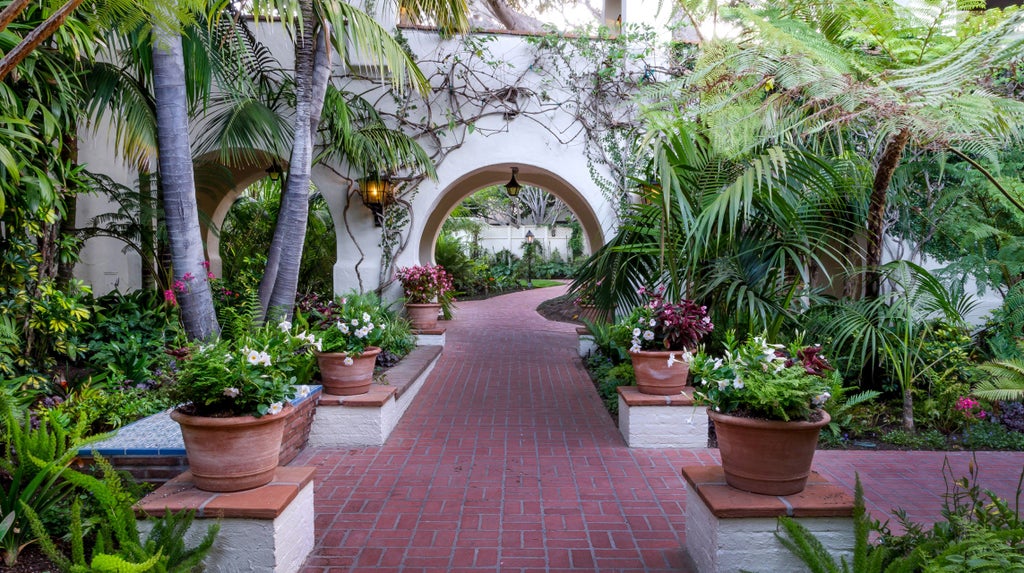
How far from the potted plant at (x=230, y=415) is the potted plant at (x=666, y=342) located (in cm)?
285

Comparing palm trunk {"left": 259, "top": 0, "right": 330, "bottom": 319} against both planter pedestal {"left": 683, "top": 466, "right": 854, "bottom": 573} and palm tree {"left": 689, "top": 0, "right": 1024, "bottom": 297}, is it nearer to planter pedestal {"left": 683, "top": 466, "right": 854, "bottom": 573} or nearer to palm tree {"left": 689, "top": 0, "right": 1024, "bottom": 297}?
palm tree {"left": 689, "top": 0, "right": 1024, "bottom": 297}

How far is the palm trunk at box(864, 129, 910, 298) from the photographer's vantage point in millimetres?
4172

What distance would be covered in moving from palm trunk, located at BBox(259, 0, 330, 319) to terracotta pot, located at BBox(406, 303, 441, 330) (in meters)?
3.10

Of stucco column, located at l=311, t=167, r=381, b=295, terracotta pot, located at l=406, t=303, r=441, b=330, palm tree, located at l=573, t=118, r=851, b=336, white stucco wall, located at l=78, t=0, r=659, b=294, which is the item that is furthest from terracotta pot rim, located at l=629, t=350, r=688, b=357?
stucco column, located at l=311, t=167, r=381, b=295

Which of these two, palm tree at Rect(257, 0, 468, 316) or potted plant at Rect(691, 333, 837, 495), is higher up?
palm tree at Rect(257, 0, 468, 316)

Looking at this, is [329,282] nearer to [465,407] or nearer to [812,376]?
[465,407]

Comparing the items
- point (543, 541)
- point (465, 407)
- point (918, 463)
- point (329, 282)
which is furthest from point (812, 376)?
point (329, 282)

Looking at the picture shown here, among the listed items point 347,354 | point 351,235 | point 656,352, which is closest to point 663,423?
point 656,352

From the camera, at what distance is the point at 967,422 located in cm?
471

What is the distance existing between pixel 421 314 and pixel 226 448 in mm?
5671

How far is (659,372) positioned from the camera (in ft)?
15.2

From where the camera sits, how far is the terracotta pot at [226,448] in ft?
8.42

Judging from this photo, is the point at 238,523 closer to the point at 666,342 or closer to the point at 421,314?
the point at 666,342

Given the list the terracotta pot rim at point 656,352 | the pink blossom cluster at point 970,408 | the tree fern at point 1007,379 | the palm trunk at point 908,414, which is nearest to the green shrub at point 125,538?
the tree fern at point 1007,379
